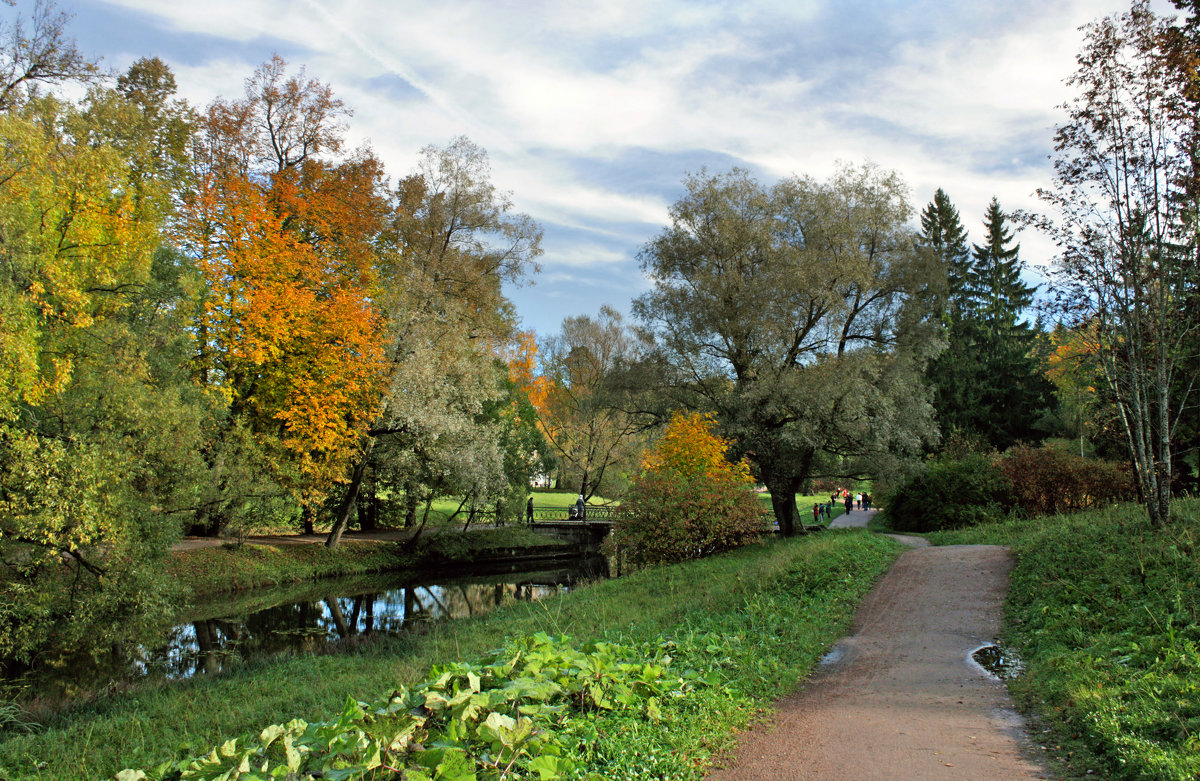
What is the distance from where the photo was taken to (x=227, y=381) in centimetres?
2009

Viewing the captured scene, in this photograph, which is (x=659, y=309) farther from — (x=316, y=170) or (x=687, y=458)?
(x=316, y=170)

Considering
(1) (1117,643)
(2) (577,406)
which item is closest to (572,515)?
(2) (577,406)

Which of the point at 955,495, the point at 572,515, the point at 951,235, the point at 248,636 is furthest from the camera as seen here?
the point at 951,235

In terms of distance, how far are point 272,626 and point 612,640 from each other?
38.1ft

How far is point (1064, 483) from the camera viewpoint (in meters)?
18.7

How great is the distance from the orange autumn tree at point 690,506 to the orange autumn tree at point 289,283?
398 inches

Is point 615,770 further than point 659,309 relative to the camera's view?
No

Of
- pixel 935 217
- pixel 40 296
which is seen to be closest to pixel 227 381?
pixel 40 296

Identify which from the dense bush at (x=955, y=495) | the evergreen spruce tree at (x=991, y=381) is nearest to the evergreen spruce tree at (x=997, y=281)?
the evergreen spruce tree at (x=991, y=381)

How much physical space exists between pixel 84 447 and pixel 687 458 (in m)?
13.3

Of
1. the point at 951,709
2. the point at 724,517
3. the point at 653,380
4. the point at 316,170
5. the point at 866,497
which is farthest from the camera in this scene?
the point at 866,497

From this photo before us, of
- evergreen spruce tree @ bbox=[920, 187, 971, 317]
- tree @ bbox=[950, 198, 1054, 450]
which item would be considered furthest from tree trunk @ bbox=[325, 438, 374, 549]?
evergreen spruce tree @ bbox=[920, 187, 971, 317]

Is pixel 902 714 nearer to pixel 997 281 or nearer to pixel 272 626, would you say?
pixel 272 626

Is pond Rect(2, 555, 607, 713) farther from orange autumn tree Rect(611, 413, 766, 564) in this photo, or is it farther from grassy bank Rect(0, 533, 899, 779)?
orange autumn tree Rect(611, 413, 766, 564)
